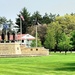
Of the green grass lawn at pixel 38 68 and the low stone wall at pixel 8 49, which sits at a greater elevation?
the low stone wall at pixel 8 49

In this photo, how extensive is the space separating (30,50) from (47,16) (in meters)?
79.3

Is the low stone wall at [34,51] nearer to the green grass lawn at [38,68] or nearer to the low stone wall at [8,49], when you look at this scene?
the low stone wall at [8,49]

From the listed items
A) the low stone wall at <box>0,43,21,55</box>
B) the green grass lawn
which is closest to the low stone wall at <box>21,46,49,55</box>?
the low stone wall at <box>0,43,21,55</box>

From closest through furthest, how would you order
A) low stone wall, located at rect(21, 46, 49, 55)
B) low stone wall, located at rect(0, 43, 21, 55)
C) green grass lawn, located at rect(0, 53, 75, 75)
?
green grass lawn, located at rect(0, 53, 75, 75) < low stone wall, located at rect(0, 43, 21, 55) < low stone wall, located at rect(21, 46, 49, 55)

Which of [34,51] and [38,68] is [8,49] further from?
[38,68]

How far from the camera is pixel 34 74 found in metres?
19.3

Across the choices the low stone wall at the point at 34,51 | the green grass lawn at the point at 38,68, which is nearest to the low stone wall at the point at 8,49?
the low stone wall at the point at 34,51

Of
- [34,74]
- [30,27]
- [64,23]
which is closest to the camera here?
[34,74]

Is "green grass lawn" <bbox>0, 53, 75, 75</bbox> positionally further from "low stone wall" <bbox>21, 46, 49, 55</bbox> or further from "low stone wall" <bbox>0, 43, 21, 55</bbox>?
"low stone wall" <bbox>21, 46, 49, 55</bbox>

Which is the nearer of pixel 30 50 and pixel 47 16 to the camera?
pixel 30 50

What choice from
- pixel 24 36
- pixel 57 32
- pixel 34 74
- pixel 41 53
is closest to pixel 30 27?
pixel 24 36

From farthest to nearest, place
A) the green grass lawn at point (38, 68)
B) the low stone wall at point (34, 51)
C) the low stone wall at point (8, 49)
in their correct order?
the low stone wall at point (34, 51)
the low stone wall at point (8, 49)
the green grass lawn at point (38, 68)

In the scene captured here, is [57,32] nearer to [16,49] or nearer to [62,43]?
[62,43]

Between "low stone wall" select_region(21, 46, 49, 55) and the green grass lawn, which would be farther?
"low stone wall" select_region(21, 46, 49, 55)
